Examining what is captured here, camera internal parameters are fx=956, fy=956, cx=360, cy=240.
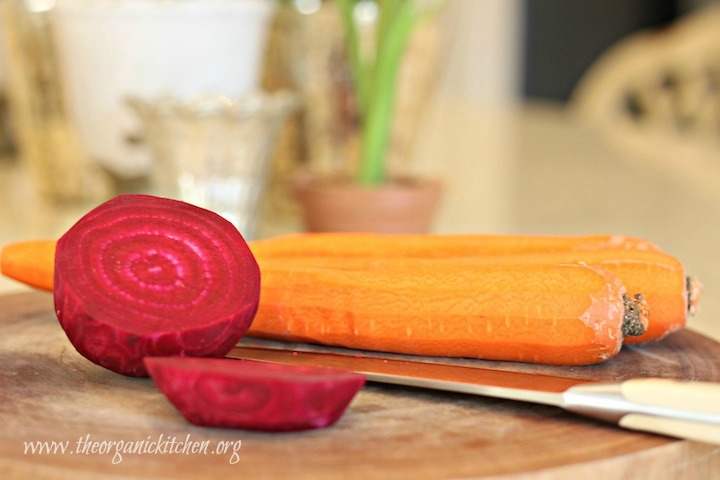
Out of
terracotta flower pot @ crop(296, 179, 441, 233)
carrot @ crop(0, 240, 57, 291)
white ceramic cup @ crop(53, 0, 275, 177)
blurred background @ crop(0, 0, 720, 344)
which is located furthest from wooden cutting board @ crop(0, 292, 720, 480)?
white ceramic cup @ crop(53, 0, 275, 177)

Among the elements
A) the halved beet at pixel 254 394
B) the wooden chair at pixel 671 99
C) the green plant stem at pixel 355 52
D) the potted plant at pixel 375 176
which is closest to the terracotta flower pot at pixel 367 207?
the potted plant at pixel 375 176

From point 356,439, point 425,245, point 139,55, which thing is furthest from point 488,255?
point 139,55

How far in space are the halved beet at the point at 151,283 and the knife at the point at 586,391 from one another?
0.23 feet

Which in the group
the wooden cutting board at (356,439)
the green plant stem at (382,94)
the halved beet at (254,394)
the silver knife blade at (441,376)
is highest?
the green plant stem at (382,94)

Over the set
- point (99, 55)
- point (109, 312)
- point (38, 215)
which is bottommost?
point (38, 215)

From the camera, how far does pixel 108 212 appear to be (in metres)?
0.67

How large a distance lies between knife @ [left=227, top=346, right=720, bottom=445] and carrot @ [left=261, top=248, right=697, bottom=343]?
91mm

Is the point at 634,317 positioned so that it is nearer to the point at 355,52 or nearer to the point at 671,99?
the point at 355,52

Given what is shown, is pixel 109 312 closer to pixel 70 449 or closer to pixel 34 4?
pixel 70 449

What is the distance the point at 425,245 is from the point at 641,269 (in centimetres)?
19

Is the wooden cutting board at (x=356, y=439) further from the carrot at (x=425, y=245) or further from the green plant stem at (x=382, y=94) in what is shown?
the green plant stem at (x=382, y=94)

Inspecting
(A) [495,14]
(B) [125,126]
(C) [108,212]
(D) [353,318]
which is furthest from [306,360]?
(A) [495,14]

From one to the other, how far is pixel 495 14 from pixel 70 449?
19.3 ft

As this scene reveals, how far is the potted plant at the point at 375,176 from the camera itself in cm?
134
